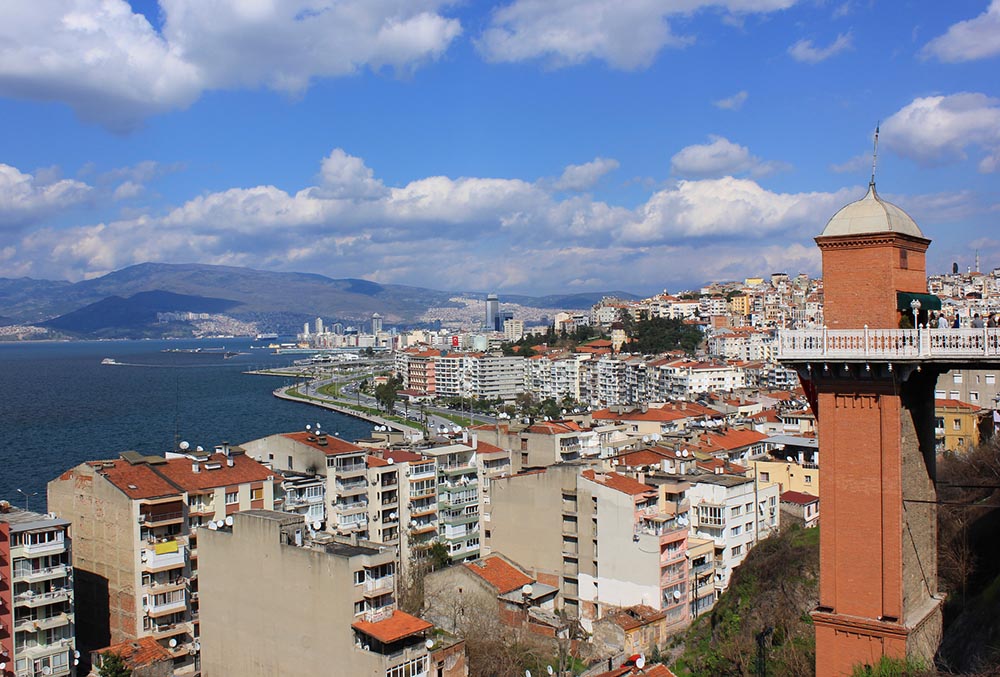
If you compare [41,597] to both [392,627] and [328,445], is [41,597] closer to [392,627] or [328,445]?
[392,627]

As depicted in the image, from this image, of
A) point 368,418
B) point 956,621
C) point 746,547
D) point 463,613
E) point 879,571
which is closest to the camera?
point 879,571

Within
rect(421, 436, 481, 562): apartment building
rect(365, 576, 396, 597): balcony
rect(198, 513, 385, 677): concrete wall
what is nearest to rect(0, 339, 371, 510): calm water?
rect(421, 436, 481, 562): apartment building

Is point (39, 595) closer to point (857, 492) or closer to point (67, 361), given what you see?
point (857, 492)

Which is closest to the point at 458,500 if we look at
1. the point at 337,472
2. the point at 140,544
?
the point at 337,472

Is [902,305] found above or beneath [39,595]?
above

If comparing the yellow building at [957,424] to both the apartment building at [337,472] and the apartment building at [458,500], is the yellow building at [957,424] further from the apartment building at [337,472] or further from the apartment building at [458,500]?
the apartment building at [337,472]

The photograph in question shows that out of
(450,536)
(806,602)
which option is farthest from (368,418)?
(806,602)

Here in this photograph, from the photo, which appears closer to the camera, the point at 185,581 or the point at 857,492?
the point at 857,492
